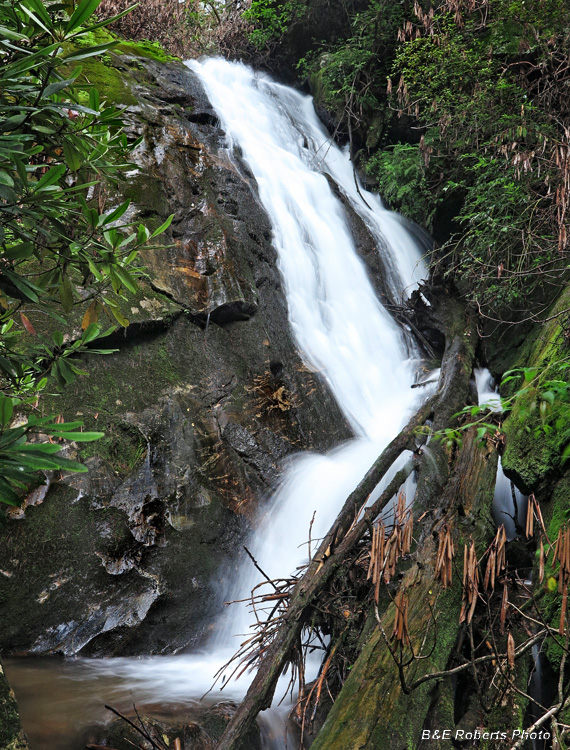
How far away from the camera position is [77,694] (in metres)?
2.87

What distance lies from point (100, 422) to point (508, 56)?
728 centimetres

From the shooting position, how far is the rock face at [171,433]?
3.57m

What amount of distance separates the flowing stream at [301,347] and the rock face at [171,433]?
0.23m

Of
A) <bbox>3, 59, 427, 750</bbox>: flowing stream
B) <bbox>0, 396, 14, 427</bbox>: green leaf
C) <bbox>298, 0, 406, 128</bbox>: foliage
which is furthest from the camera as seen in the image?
<bbox>298, 0, 406, 128</bbox>: foliage

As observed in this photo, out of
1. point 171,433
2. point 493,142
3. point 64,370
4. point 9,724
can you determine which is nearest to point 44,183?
point 64,370

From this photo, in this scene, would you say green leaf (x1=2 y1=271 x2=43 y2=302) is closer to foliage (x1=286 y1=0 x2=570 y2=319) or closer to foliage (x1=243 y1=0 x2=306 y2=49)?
foliage (x1=286 y1=0 x2=570 y2=319)

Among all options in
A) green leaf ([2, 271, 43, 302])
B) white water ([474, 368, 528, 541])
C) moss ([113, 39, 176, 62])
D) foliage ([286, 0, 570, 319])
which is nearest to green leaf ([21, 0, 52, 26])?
green leaf ([2, 271, 43, 302])

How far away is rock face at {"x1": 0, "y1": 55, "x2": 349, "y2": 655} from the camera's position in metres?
3.57

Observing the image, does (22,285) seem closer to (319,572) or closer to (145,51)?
(319,572)

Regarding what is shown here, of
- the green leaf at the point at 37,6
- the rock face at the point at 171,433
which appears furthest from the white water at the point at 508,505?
the green leaf at the point at 37,6

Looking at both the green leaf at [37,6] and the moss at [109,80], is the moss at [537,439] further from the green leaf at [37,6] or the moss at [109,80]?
the moss at [109,80]

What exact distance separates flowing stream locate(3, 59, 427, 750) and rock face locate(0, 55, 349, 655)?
23 centimetres

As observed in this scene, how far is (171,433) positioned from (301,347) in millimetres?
2355

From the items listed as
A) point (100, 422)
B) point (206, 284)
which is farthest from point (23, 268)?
point (206, 284)
